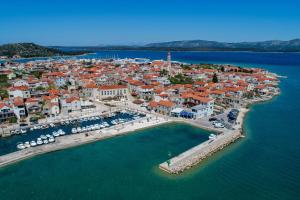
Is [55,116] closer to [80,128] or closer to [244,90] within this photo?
[80,128]

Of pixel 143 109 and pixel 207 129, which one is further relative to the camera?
pixel 143 109

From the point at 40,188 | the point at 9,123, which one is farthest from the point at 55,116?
the point at 40,188

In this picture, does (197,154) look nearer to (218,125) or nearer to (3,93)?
(218,125)

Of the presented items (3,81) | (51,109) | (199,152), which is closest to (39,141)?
(51,109)

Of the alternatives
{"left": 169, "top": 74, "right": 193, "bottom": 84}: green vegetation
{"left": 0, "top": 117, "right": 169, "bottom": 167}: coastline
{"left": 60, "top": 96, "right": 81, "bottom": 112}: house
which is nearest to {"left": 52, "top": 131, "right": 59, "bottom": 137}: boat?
{"left": 0, "top": 117, "right": 169, "bottom": 167}: coastline

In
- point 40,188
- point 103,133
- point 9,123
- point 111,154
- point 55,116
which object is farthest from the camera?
point 55,116
